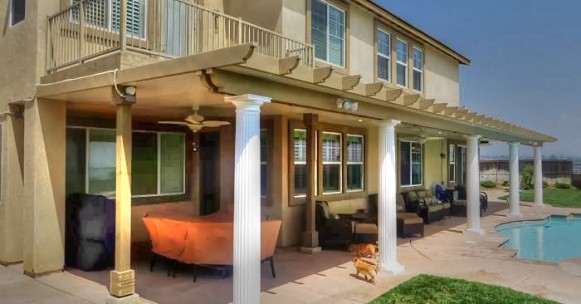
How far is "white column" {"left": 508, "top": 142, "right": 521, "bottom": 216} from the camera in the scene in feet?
57.2

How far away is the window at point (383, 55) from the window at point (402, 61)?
0.62 meters

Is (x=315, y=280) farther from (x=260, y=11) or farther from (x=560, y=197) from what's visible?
(x=560, y=197)

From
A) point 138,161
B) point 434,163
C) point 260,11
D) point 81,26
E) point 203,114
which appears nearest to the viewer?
point 81,26

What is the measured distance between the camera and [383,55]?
1392 cm

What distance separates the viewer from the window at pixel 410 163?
16.8m

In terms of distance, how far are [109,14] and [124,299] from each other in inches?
185

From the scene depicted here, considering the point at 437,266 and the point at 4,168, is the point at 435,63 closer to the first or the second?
the point at 437,266

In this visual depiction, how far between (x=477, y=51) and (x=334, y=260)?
366 feet

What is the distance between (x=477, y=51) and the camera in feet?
352

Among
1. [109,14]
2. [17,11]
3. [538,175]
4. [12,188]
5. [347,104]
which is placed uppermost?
[17,11]

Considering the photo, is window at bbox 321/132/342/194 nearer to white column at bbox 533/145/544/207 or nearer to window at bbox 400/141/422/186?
window at bbox 400/141/422/186

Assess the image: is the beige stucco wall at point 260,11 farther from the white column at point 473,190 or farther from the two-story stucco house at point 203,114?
the white column at point 473,190

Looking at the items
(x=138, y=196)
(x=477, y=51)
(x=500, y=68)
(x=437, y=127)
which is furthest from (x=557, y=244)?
(x=477, y=51)

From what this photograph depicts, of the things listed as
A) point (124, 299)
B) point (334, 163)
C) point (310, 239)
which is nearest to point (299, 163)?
point (334, 163)
